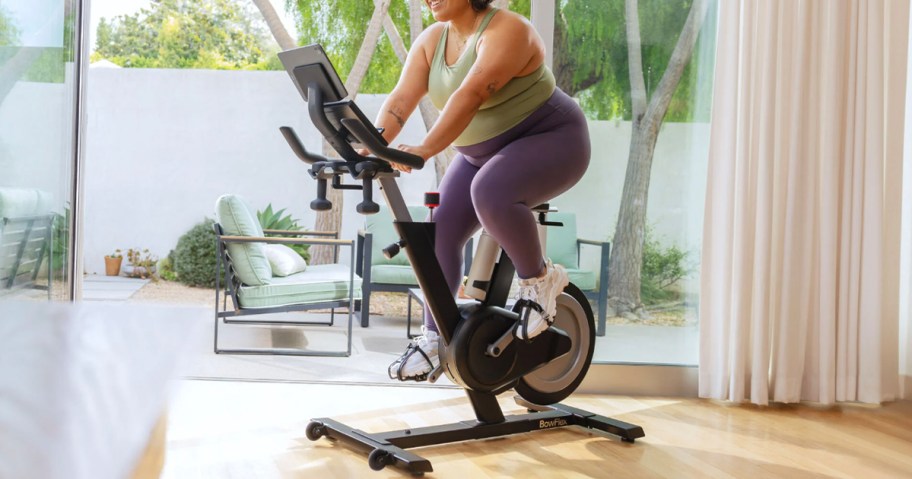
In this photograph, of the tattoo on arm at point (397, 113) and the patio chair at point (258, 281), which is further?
the patio chair at point (258, 281)

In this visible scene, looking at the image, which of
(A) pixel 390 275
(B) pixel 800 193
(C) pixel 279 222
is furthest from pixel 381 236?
(B) pixel 800 193

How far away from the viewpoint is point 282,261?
486 cm

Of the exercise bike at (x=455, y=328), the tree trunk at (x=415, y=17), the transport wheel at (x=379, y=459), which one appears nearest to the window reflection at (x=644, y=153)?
the exercise bike at (x=455, y=328)

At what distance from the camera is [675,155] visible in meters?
3.60

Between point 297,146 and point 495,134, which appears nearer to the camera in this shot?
point 297,146

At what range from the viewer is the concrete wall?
324 inches

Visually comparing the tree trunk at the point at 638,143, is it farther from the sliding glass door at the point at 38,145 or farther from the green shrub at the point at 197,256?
the green shrub at the point at 197,256

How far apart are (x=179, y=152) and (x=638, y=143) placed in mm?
5988

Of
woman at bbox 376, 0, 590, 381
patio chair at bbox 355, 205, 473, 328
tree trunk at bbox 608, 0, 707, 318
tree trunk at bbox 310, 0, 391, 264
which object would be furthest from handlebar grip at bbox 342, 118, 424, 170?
tree trunk at bbox 310, 0, 391, 264

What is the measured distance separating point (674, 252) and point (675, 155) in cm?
41

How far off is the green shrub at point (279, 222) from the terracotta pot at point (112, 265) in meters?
1.53

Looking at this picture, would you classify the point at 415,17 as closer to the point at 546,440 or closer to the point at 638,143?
the point at 638,143

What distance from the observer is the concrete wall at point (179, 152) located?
27.0ft

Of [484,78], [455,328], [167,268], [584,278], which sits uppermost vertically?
[484,78]
